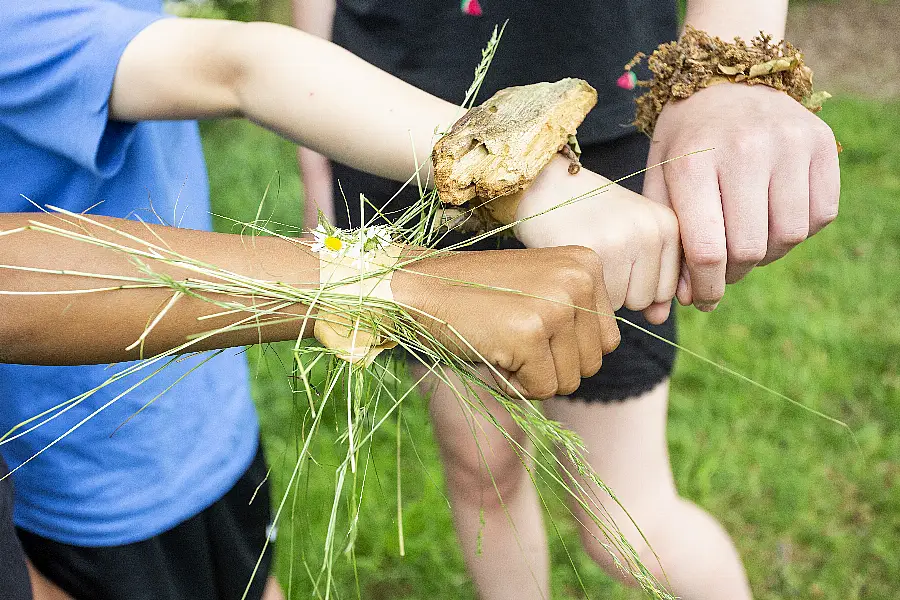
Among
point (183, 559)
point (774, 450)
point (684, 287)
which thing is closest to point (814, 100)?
point (684, 287)

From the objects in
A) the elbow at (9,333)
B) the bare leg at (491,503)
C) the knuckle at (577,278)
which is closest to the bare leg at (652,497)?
the bare leg at (491,503)

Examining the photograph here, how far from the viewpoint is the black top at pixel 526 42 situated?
1.27 metres

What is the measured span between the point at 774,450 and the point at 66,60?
6.27ft

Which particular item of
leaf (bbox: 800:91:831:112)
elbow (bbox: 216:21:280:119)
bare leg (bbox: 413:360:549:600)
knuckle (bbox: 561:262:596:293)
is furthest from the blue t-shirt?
leaf (bbox: 800:91:831:112)

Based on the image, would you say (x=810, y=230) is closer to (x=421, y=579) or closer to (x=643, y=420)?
(x=643, y=420)

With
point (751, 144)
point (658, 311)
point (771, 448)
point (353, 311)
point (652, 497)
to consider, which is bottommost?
point (771, 448)

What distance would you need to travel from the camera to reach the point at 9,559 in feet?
3.21

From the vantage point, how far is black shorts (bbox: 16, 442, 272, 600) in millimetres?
1359

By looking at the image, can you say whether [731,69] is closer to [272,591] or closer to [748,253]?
[748,253]

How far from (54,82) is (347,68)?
0.38 meters

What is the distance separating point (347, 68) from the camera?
943 millimetres

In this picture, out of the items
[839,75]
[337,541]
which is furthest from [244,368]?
[839,75]

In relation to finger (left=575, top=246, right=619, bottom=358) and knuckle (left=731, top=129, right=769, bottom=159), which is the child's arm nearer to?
finger (left=575, top=246, right=619, bottom=358)

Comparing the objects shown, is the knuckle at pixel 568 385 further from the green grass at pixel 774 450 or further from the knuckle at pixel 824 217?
the green grass at pixel 774 450
